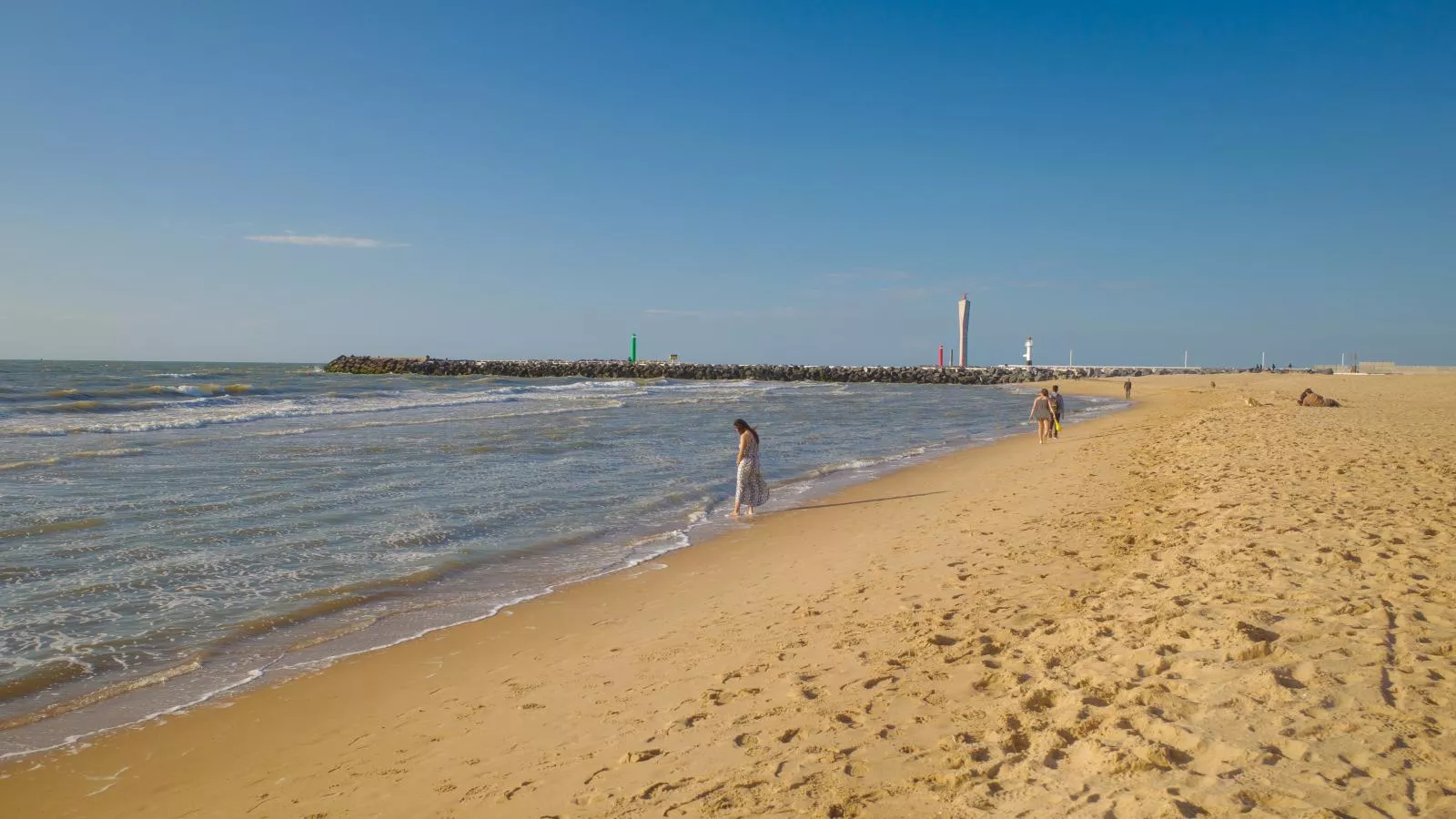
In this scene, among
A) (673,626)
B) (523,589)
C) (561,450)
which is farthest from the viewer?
(561,450)

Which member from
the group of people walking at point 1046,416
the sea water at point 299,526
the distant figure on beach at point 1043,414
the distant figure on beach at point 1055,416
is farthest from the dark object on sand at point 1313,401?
the distant figure on beach at point 1043,414

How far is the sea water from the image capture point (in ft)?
19.8

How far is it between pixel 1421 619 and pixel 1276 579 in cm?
94

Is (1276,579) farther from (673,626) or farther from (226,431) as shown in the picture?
(226,431)

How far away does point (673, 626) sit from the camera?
6.42 m

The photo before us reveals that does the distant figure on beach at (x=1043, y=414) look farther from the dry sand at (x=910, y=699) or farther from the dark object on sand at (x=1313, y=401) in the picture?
the dry sand at (x=910, y=699)

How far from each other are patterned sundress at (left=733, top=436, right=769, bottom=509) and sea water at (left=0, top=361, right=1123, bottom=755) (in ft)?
Answer: 1.69

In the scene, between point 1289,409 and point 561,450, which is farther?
point 1289,409

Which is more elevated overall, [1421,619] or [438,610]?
[1421,619]

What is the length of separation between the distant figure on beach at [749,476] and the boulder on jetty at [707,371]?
59865 millimetres

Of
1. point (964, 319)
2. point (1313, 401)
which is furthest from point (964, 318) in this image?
point (1313, 401)

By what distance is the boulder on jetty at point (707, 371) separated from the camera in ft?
240

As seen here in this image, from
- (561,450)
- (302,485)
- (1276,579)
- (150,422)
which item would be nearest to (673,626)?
(1276,579)

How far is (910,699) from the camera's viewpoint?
4.42m
